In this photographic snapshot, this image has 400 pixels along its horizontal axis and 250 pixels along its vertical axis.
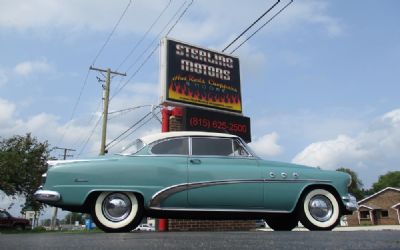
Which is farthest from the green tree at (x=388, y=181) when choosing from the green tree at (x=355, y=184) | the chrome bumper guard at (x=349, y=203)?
the chrome bumper guard at (x=349, y=203)

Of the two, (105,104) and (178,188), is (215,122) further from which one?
(105,104)

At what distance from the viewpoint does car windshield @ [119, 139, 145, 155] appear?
6.59 meters

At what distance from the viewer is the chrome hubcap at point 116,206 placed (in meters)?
6.07

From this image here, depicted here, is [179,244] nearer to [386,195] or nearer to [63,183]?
[63,183]

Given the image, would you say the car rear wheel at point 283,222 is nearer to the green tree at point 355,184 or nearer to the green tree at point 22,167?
the green tree at point 22,167

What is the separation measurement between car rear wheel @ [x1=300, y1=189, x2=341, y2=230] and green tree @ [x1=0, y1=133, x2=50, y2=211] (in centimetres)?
2906

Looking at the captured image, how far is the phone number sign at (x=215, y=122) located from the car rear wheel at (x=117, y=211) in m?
6.90

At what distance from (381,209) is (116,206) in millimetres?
49167

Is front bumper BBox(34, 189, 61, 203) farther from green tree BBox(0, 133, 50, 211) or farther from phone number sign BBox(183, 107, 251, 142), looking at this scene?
green tree BBox(0, 133, 50, 211)

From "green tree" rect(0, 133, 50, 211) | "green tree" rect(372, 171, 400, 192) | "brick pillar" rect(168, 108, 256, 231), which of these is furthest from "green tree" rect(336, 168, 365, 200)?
A: "brick pillar" rect(168, 108, 256, 231)

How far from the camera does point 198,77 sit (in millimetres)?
15086

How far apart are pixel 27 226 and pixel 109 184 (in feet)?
97.6

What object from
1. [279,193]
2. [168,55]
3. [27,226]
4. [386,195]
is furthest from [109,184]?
[386,195]

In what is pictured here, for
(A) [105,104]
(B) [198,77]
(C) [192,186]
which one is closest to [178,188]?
(C) [192,186]
